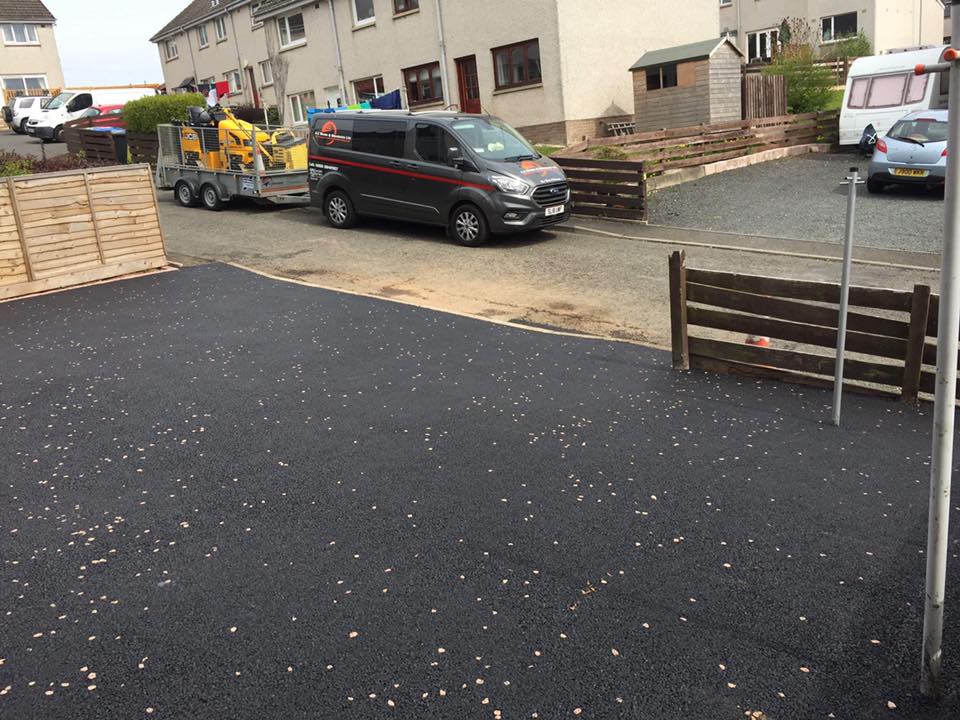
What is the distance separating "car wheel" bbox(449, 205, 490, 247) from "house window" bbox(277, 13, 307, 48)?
23.1 m

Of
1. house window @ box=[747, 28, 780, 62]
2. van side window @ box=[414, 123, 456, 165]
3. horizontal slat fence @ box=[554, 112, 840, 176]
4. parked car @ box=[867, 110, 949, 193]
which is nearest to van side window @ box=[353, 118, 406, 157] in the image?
van side window @ box=[414, 123, 456, 165]

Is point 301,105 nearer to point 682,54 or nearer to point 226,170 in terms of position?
point 682,54

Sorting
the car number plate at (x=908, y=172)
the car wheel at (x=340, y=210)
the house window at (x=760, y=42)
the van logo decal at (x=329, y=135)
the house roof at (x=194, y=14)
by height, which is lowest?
the car number plate at (x=908, y=172)

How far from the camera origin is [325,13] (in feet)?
109

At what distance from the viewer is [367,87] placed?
108ft

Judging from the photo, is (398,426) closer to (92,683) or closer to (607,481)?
(607,481)

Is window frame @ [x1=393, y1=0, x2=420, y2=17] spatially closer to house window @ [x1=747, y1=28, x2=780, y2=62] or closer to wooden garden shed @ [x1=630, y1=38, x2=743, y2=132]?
wooden garden shed @ [x1=630, y1=38, x2=743, y2=132]

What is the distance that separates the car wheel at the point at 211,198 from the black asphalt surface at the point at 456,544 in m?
12.0

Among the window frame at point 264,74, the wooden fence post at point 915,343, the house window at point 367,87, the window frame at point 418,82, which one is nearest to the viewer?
the wooden fence post at point 915,343

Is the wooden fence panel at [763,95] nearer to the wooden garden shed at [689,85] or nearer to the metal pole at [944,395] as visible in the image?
the wooden garden shed at [689,85]

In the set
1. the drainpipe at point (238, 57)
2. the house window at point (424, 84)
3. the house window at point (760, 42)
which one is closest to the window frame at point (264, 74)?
the drainpipe at point (238, 57)

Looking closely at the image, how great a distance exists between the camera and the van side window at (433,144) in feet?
50.4

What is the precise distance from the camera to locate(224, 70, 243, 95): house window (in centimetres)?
4212

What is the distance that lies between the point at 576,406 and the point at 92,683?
4477 mm
